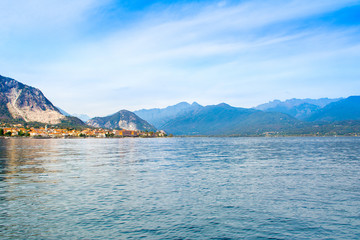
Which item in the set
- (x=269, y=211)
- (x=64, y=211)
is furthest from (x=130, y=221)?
(x=269, y=211)

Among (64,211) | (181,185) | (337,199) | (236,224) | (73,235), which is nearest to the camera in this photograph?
(73,235)

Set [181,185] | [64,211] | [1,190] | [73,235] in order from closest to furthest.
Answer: [73,235] < [64,211] < [1,190] < [181,185]

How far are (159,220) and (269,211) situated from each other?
10722 mm

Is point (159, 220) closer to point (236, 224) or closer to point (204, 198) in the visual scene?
point (236, 224)

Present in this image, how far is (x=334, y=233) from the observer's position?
21.6m

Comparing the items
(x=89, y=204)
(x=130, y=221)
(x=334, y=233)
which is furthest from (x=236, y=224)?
(x=89, y=204)

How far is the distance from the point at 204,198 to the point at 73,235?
50.9 feet

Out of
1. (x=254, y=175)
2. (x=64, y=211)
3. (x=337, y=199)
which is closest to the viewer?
(x=64, y=211)

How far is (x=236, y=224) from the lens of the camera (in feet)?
76.5

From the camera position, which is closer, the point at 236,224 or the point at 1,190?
the point at 236,224

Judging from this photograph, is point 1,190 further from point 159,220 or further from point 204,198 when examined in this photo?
point 204,198

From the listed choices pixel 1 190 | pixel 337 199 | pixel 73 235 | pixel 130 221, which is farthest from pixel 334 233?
pixel 1 190

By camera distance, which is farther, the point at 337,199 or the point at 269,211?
the point at 337,199

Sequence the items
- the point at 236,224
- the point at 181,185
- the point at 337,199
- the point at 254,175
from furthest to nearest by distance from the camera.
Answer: the point at 254,175
the point at 181,185
the point at 337,199
the point at 236,224
